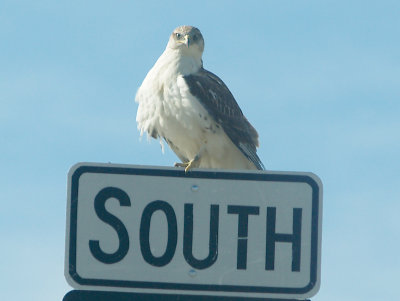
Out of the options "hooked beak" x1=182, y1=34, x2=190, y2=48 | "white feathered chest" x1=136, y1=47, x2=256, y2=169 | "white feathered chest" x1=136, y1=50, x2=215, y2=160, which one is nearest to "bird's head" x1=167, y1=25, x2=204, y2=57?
"hooked beak" x1=182, y1=34, x2=190, y2=48

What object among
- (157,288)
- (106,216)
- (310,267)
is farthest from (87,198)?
(310,267)

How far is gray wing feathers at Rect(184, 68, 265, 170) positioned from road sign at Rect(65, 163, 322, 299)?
3.87 metres

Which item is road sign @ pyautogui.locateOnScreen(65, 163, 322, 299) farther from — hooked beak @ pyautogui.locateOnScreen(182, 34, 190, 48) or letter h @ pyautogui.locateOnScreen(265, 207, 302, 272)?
hooked beak @ pyautogui.locateOnScreen(182, 34, 190, 48)

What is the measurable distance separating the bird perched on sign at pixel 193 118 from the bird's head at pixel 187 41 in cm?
39

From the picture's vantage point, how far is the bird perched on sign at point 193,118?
701cm

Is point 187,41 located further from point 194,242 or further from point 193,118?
point 194,242

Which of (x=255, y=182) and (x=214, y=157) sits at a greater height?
(x=214, y=157)

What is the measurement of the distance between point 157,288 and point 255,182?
0.56 m

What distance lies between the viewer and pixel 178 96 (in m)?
7.00

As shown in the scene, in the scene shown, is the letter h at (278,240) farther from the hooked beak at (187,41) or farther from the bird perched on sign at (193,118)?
the hooked beak at (187,41)

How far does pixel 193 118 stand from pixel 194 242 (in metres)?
3.94

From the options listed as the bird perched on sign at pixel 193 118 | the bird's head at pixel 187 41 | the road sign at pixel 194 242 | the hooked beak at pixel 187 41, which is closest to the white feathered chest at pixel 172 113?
the bird perched on sign at pixel 193 118

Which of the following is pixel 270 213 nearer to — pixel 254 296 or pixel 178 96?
pixel 254 296

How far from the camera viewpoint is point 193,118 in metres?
7.07
